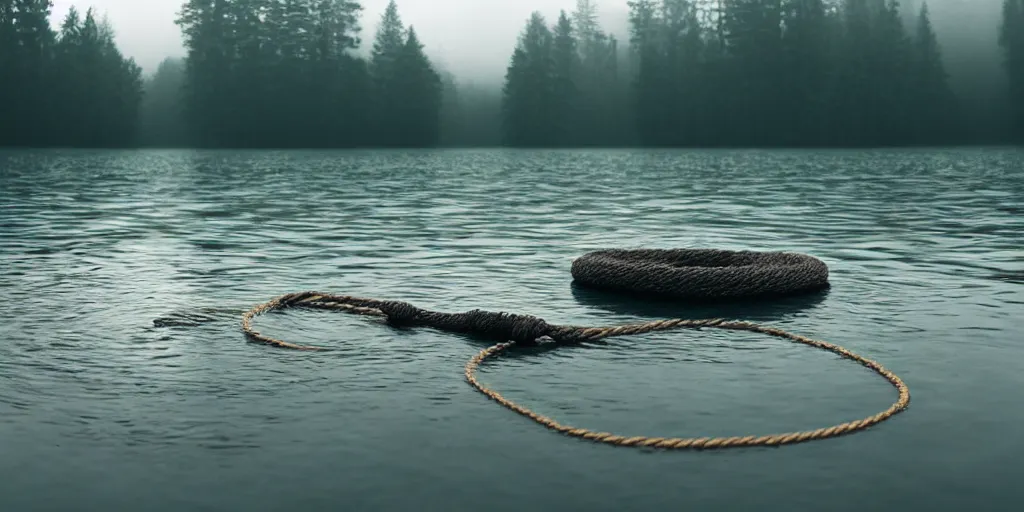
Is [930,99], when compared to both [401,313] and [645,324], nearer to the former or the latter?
[645,324]

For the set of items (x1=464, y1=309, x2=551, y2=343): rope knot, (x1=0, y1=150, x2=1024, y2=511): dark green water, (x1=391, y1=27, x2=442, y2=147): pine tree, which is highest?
(x1=391, y1=27, x2=442, y2=147): pine tree

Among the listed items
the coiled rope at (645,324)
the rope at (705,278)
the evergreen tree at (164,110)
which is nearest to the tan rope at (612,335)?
the coiled rope at (645,324)

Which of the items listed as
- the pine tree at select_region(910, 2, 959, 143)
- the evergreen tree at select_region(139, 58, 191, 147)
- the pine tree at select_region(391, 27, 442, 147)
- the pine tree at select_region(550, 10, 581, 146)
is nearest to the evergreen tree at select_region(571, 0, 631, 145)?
the pine tree at select_region(550, 10, 581, 146)

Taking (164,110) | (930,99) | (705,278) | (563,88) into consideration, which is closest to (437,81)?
(563,88)

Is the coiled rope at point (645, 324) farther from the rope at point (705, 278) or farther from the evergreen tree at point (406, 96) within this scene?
the evergreen tree at point (406, 96)

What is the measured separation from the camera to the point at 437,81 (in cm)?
9312

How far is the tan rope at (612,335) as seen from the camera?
5.88 m

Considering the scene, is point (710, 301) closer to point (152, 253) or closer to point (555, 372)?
point (555, 372)

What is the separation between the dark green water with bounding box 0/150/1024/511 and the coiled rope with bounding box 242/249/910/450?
11cm

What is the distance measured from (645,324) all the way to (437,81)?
8572 cm

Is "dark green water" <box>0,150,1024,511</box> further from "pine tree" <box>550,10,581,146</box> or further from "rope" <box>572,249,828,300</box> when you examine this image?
"pine tree" <box>550,10,581,146</box>

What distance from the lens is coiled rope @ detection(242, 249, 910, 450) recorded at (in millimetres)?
6012

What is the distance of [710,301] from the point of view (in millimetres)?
10672

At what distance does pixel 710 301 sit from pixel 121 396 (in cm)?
560
